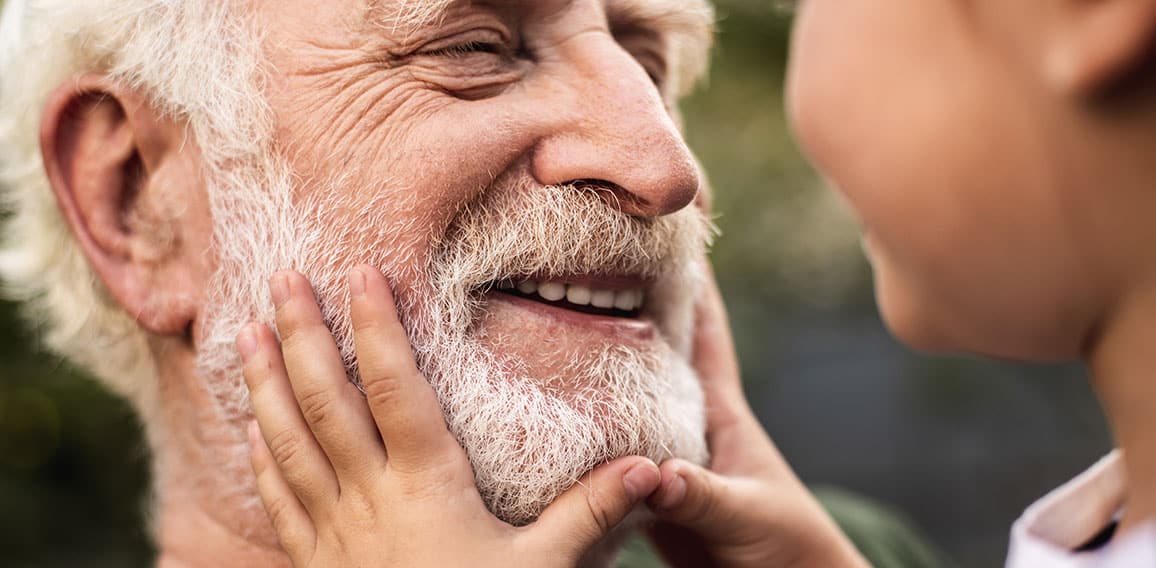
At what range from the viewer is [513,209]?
6.33 ft

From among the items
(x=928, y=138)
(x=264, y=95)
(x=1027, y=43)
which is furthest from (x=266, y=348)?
(x=1027, y=43)

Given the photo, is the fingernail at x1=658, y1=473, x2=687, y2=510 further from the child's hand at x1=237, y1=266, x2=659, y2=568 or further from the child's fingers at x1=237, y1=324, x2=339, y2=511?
the child's fingers at x1=237, y1=324, x2=339, y2=511

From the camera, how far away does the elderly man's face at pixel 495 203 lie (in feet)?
6.19

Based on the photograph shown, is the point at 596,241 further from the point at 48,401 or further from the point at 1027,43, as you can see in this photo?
the point at 48,401

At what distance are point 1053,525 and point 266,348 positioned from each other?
4.73 ft

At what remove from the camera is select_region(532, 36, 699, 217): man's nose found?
1902mm

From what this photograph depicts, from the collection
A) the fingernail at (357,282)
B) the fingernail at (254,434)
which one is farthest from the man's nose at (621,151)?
the fingernail at (254,434)

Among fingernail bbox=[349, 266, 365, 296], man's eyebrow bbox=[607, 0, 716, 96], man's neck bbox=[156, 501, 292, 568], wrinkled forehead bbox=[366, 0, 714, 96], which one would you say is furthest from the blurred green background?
fingernail bbox=[349, 266, 365, 296]

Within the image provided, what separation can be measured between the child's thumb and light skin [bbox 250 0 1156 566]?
23.3 inches

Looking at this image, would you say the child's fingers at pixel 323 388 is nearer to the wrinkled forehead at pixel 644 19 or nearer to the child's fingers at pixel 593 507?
the child's fingers at pixel 593 507

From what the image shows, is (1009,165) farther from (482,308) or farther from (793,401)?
(793,401)

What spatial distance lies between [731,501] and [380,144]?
102cm

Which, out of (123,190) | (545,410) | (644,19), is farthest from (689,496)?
(123,190)

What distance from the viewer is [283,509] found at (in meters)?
1.83
